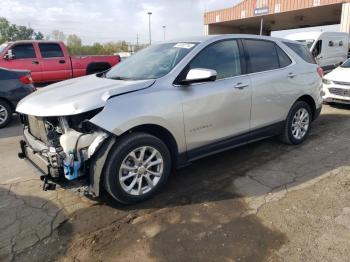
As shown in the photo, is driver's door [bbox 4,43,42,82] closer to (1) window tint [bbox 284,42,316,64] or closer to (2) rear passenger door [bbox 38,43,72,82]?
(2) rear passenger door [bbox 38,43,72,82]

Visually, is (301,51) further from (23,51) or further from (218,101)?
(23,51)

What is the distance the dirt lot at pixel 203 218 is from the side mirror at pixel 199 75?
1279 mm

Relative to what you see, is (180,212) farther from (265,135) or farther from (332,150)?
(332,150)

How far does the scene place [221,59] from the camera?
13.4ft

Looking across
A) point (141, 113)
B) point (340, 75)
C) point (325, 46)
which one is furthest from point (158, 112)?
point (325, 46)

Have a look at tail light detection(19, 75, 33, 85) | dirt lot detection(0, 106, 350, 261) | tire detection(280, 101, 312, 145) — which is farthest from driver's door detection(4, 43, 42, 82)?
tire detection(280, 101, 312, 145)

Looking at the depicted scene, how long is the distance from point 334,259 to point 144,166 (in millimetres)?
1934

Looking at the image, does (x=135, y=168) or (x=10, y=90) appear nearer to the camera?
(x=135, y=168)

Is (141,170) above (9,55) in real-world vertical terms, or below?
below

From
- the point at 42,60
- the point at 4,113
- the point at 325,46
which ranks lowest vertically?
the point at 4,113

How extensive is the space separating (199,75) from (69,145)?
1.54 meters

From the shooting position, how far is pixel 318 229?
300cm

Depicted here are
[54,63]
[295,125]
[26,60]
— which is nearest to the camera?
[295,125]

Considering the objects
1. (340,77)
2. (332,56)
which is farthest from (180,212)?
(332,56)
